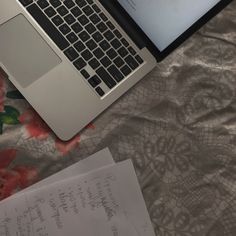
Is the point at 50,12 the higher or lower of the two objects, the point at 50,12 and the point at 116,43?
the higher

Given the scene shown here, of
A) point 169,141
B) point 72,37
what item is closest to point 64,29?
point 72,37

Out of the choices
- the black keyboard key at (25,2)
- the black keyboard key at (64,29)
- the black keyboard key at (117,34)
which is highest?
the black keyboard key at (25,2)

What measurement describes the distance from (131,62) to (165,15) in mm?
100

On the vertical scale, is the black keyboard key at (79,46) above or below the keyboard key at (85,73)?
above

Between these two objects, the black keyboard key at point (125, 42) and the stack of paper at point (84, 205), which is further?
the black keyboard key at point (125, 42)

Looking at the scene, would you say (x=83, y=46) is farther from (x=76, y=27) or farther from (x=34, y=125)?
(x=34, y=125)

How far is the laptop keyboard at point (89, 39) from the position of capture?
78 centimetres

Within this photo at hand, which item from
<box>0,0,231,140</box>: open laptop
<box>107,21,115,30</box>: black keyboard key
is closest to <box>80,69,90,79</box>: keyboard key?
<box>0,0,231,140</box>: open laptop

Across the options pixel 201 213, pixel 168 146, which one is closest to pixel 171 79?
pixel 168 146

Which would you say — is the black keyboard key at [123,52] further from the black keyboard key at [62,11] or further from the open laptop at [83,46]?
the black keyboard key at [62,11]

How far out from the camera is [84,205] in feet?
2.44

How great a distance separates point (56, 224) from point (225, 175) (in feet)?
1.03

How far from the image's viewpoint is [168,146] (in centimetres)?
82

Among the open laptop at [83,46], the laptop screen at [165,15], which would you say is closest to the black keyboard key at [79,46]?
the open laptop at [83,46]
